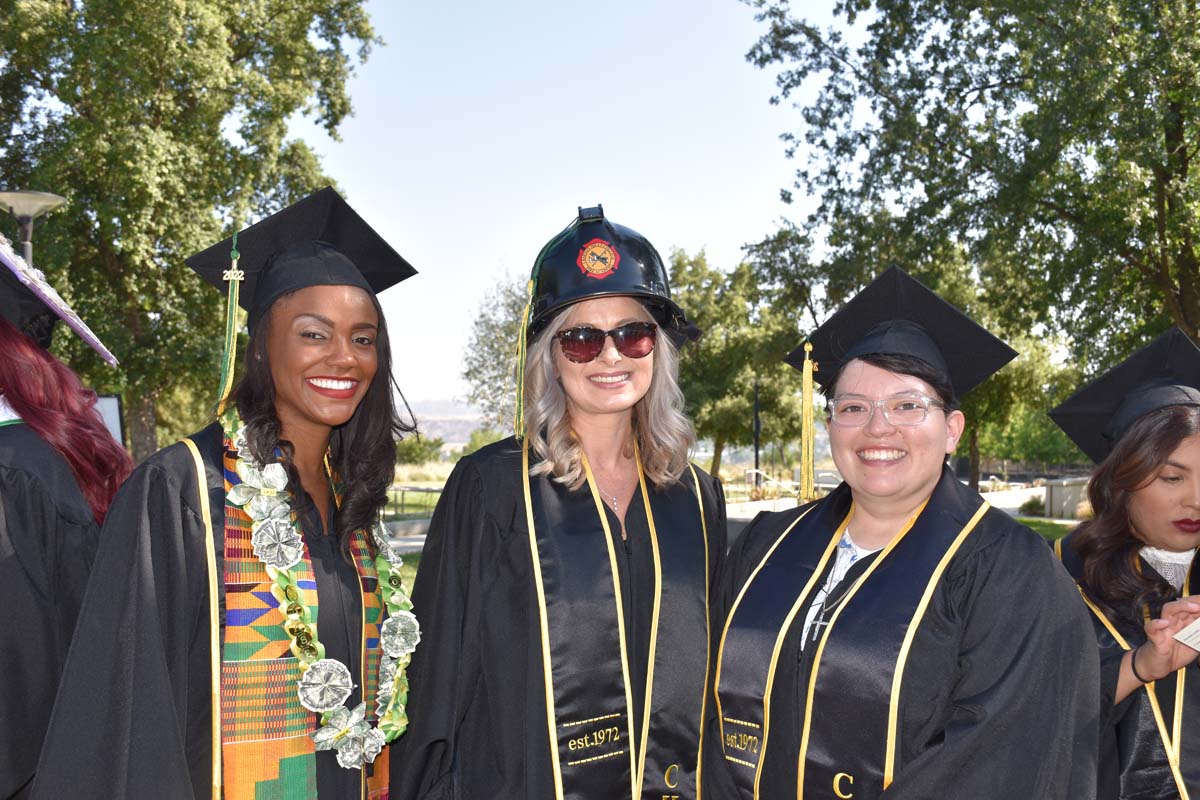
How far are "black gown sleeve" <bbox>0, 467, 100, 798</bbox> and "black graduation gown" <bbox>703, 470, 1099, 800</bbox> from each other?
195 cm

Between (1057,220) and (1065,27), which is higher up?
(1065,27)

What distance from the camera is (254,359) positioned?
8.97 ft

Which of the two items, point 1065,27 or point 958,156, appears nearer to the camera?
point 1065,27

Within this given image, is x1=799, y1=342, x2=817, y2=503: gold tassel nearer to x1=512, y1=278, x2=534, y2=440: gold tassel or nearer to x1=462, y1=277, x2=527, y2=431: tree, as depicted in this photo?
x1=512, y1=278, x2=534, y2=440: gold tassel

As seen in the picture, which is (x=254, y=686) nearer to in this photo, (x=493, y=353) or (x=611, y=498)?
(x=611, y=498)

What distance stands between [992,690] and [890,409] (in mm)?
780

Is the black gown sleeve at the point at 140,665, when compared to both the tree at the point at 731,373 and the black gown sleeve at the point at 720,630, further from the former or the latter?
the tree at the point at 731,373

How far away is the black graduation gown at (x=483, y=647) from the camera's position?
277cm

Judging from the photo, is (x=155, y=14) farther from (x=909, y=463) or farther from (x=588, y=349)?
(x=909, y=463)

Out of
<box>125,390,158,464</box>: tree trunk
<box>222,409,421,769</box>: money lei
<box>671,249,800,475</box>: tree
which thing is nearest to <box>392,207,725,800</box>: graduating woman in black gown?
<box>222,409,421,769</box>: money lei

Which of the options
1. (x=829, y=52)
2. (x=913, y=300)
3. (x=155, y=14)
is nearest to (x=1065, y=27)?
(x=829, y=52)

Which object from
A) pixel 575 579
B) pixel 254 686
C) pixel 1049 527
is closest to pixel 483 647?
pixel 575 579

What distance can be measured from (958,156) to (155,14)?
1297 centimetres

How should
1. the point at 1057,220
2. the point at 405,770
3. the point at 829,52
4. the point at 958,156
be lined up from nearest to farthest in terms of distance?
the point at 405,770 → the point at 1057,220 → the point at 958,156 → the point at 829,52
